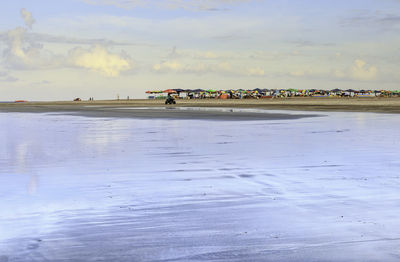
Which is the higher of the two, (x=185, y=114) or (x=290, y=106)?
(x=185, y=114)

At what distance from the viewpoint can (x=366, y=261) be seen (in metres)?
5.96

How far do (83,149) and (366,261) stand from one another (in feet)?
50.6

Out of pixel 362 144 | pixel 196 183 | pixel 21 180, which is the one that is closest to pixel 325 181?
pixel 196 183

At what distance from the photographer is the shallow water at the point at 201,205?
650cm

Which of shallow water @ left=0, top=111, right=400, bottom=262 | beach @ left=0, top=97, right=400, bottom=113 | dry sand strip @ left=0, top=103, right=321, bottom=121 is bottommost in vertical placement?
beach @ left=0, top=97, right=400, bottom=113

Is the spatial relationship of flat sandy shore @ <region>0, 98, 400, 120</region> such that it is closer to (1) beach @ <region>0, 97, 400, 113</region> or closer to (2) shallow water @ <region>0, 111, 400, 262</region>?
(1) beach @ <region>0, 97, 400, 113</region>

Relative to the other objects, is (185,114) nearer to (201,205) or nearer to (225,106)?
(225,106)

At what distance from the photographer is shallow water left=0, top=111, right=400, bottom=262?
21.3 feet

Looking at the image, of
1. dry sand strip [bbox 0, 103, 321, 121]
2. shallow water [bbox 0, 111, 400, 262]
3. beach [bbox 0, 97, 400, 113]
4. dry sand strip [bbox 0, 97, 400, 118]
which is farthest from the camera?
beach [bbox 0, 97, 400, 113]

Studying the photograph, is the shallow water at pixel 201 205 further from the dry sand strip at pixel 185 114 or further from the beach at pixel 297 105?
the beach at pixel 297 105

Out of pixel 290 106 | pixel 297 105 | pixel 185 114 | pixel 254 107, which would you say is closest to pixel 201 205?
pixel 185 114

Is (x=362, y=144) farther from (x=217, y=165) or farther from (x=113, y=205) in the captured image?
(x=113, y=205)

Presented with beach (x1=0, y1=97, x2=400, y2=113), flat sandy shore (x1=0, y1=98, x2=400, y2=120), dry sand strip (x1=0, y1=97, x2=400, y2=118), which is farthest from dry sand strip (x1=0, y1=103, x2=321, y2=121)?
beach (x1=0, y1=97, x2=400, y2=113)

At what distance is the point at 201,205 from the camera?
30.6ft
